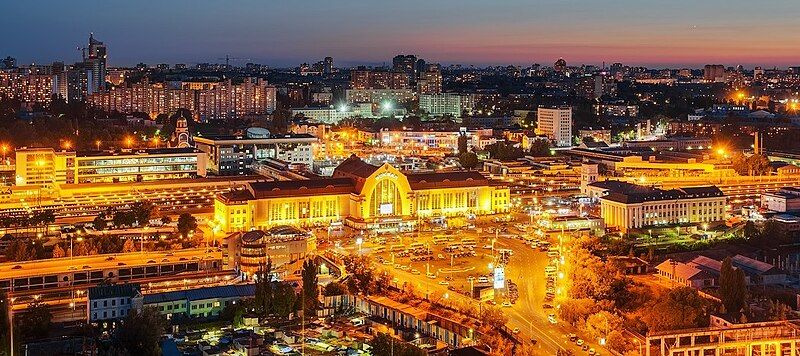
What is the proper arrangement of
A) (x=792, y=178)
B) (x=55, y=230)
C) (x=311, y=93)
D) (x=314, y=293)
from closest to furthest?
(x=314, y=293) → (x=55, y=230) → (x=792, y=178) → (x=311, y=93)

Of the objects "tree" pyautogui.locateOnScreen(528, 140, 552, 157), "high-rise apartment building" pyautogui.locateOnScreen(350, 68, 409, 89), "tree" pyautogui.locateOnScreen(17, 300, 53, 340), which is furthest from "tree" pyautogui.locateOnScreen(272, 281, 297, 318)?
"high-rise apartment building" pyautogui.locateOnScreen(350, 68, 409, 89)

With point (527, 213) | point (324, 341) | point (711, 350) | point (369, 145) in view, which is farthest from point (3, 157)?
point (711, 350)

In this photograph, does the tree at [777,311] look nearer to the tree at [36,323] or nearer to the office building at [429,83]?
the tree at [36,323]

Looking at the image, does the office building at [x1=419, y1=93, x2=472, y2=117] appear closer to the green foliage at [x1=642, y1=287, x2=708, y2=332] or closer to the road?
the road

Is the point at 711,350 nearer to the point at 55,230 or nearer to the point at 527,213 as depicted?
the point at 527,213

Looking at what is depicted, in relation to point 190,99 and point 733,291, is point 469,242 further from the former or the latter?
point 190,99

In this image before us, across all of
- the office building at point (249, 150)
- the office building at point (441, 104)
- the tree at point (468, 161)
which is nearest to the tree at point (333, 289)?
the office building at point (249, 150)
